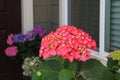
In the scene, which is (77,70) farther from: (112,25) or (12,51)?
(12,51)

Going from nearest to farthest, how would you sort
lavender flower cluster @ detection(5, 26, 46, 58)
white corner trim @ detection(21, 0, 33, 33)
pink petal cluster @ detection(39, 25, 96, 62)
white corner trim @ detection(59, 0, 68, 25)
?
pink petal cluster @ detection(39, 25, 96, 62)
lavender flower cluster @ detection(5, 26, 46, 58)
white corner trim @ detection(59, 0, 68, 25)
white corner trim @ detection(21, 0, 33, 33)

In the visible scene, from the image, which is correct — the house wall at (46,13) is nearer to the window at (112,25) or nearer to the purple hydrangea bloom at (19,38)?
the purple hydrangea bloom at (19,38)

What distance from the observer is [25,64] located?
342 cm

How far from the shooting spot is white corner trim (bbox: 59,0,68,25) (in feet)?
12.6

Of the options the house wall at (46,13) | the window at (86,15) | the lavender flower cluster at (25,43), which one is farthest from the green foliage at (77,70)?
the house wall at (46,13)

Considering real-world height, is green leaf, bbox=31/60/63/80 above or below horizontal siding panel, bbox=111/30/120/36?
below

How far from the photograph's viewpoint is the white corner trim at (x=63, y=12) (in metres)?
3.85

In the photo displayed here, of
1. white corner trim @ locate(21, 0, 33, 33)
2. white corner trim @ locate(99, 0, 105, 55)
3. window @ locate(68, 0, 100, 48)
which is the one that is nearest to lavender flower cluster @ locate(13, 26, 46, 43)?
white corner trim @ locate(21, 0, 33, 33)

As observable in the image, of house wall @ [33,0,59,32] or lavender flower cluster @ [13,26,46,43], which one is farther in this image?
house wall @ [33,0,59,32]

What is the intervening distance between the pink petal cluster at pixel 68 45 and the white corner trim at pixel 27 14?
89.9 inches

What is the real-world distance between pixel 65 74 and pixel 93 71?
17 centimetres

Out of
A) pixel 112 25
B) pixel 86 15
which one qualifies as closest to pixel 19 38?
pixel 86 15

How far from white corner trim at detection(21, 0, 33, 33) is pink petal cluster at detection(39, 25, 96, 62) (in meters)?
2.28

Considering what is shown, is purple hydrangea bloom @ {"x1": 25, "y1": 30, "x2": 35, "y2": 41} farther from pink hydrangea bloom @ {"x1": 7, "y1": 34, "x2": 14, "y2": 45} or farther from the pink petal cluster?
the pink petal cluster
